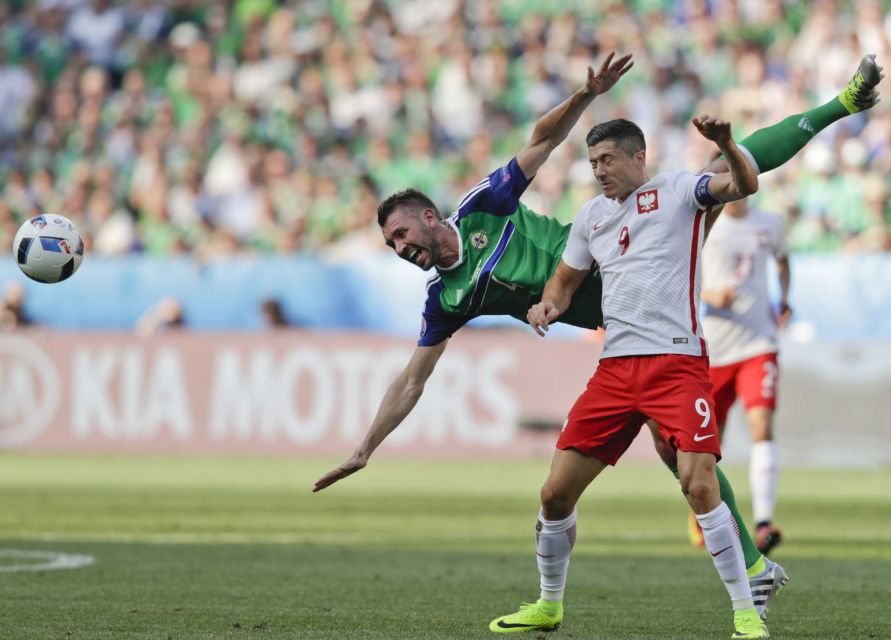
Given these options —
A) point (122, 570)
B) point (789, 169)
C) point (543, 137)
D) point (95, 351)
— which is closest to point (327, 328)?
point (95, 351)

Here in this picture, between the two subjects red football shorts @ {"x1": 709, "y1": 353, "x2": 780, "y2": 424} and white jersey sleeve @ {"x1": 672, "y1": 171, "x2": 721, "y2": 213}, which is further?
red football shorts @ {"x1": 709, "y1": 353, "x2": 780, "y2": 424}

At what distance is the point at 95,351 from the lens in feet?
61.4

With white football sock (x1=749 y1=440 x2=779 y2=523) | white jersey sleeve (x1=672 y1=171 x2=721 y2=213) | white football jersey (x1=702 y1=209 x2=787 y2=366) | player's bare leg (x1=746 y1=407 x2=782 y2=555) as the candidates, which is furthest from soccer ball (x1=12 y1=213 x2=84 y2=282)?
white football sock (x1=749 y1=440 x2=779 y2=523)

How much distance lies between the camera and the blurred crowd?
817 inches

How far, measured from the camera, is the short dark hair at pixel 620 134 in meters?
6.80

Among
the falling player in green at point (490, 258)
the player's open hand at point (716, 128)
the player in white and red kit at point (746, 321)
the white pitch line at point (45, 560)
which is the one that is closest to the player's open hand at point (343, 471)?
the falling player in green at point (490, 258)

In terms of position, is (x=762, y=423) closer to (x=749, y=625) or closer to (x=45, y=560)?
(x=749, y=625)

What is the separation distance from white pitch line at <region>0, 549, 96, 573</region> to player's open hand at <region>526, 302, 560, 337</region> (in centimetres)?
397


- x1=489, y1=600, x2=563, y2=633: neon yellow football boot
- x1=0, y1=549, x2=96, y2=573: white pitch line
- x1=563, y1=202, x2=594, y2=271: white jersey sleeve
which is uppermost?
x1=563, y1=202, x2=594, y2=271: white jersey sleeve

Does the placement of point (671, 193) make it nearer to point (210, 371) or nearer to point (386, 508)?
point (386, 508)

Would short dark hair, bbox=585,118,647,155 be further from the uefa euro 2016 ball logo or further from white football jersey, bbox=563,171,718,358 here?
the uefa euro 2016 ball logo

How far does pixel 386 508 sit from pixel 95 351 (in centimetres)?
625

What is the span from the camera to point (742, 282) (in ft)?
36.9

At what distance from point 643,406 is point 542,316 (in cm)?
60
